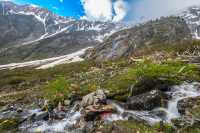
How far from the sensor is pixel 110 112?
92.5ft

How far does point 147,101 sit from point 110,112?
3.39m

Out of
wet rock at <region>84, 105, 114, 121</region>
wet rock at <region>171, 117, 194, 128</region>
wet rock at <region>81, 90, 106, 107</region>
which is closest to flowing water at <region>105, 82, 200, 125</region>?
wet rock at <region>84, 105, 114, 121</region>

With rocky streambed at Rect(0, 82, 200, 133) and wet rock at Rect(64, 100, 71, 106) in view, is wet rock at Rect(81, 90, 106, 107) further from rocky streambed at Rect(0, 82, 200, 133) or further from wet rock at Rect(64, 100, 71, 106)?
wet rock at Rect(64, 100, 71, 106)

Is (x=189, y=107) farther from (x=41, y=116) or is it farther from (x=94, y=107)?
(x=41, y=116)

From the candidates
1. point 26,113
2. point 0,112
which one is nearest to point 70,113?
point 26,113

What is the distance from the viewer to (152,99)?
1142 inches

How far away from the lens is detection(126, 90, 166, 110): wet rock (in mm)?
28688

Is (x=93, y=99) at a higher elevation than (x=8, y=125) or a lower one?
higher

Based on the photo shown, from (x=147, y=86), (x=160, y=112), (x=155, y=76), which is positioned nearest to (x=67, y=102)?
(x=147, y=86)

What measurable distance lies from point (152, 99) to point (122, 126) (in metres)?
6.99

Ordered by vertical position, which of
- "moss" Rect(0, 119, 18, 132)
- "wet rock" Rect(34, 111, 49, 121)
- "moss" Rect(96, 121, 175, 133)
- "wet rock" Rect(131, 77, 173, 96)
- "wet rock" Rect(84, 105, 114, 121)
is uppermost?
"wet rock" Rect(131, 77, 173, 96)

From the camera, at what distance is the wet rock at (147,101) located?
2869cm

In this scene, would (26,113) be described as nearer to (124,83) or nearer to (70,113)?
(70,113)

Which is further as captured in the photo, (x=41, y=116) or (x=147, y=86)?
(x=147, y=86)
